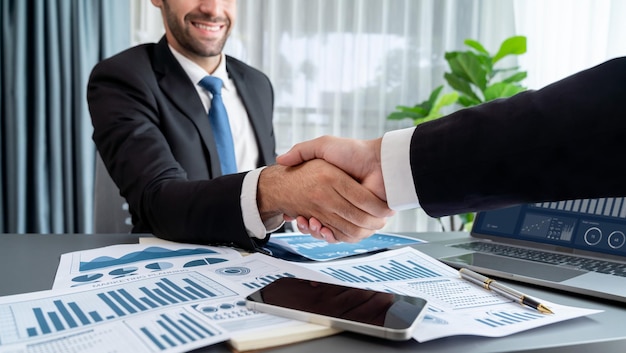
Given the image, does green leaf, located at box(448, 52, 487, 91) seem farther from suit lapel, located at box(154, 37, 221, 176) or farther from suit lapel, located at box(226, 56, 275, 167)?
suit lapel, located at box(154, 37, 221, 176)

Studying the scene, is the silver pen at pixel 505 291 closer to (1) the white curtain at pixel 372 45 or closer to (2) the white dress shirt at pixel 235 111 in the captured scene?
(2) the white dress shirt at pixel 235 111

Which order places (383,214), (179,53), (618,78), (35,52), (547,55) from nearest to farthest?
1. (618,78)
2. (383,214)
3. (179,53)
4. (35,52)
5. (547,55)

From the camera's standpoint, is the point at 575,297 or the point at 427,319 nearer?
the point at 427,319

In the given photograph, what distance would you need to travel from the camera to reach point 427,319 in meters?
0.50

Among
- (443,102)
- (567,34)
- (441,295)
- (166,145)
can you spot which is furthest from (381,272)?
(567,34)

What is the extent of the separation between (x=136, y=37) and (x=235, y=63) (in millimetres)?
1288

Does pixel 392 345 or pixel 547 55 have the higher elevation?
pixel 547 55

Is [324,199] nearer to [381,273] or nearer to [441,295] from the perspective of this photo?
[381,273]

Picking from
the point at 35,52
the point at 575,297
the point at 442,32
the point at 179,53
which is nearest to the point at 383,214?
the point at 575,297

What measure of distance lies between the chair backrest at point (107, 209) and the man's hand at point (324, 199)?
30.3 inches

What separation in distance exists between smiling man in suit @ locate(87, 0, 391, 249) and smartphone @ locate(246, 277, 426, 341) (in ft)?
0.84

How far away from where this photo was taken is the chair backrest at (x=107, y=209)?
1479 mm

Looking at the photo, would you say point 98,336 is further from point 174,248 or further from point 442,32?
point 442,32

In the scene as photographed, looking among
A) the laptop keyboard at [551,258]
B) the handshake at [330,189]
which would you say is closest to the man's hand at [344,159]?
the handshake at [330,189]
